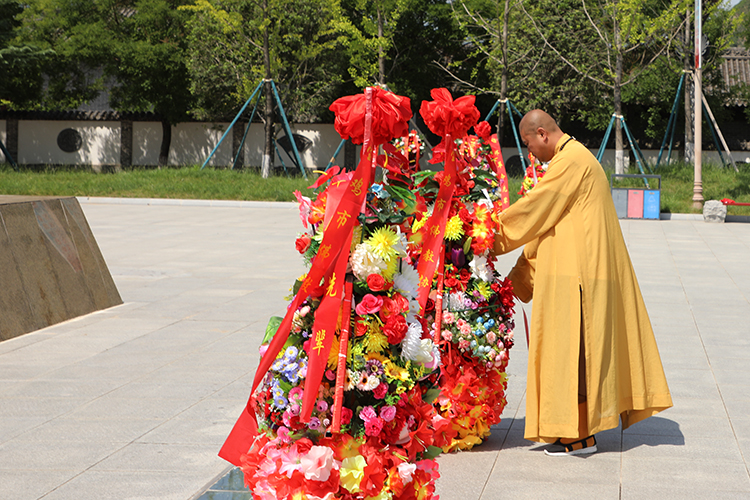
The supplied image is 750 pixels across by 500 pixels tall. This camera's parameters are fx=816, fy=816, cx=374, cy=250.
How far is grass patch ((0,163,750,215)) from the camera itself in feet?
66.5

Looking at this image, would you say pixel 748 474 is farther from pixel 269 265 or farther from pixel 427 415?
pixel 269 265

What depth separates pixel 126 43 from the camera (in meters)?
25.7

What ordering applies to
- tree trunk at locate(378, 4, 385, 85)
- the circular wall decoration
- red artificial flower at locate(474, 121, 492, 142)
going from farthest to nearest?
the circular wall decoration < tree trunk at locate(378, 4, 385, 85) < red artificial flower at locate(474, 121, 492, 142)

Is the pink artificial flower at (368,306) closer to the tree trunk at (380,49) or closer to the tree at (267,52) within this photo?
the tree at (267,52)

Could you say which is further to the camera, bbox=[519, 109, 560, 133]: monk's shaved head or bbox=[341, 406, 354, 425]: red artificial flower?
bbox=[519, 109, 560, 133]: monk's shaved head

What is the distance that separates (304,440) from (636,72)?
76.4 ft

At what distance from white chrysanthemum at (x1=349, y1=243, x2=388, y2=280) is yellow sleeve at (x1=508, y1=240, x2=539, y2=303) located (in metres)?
1.41

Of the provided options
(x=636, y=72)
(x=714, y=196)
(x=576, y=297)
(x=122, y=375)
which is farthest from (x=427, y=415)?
(x=636, y=72)

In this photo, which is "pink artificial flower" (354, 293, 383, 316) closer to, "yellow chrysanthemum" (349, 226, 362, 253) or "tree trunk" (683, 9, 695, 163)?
"yellow chrysanthemum" (349, 226, 362, 253)

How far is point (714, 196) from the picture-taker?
770 inches

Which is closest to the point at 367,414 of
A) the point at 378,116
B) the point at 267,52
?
the point at 378,116

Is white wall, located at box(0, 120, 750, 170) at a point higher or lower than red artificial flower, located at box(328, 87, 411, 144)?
higher

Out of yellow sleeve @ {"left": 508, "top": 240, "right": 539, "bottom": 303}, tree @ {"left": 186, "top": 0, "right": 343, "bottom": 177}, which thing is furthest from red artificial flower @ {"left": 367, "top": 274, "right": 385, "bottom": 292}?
tree @ {"left": 186, "top": 0, "right": 343, "bottom": 177}

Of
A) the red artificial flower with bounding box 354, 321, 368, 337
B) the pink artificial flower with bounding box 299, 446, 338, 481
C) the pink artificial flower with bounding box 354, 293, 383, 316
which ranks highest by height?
the pink artificial flower with bounding box 354, 293, 383, 316
